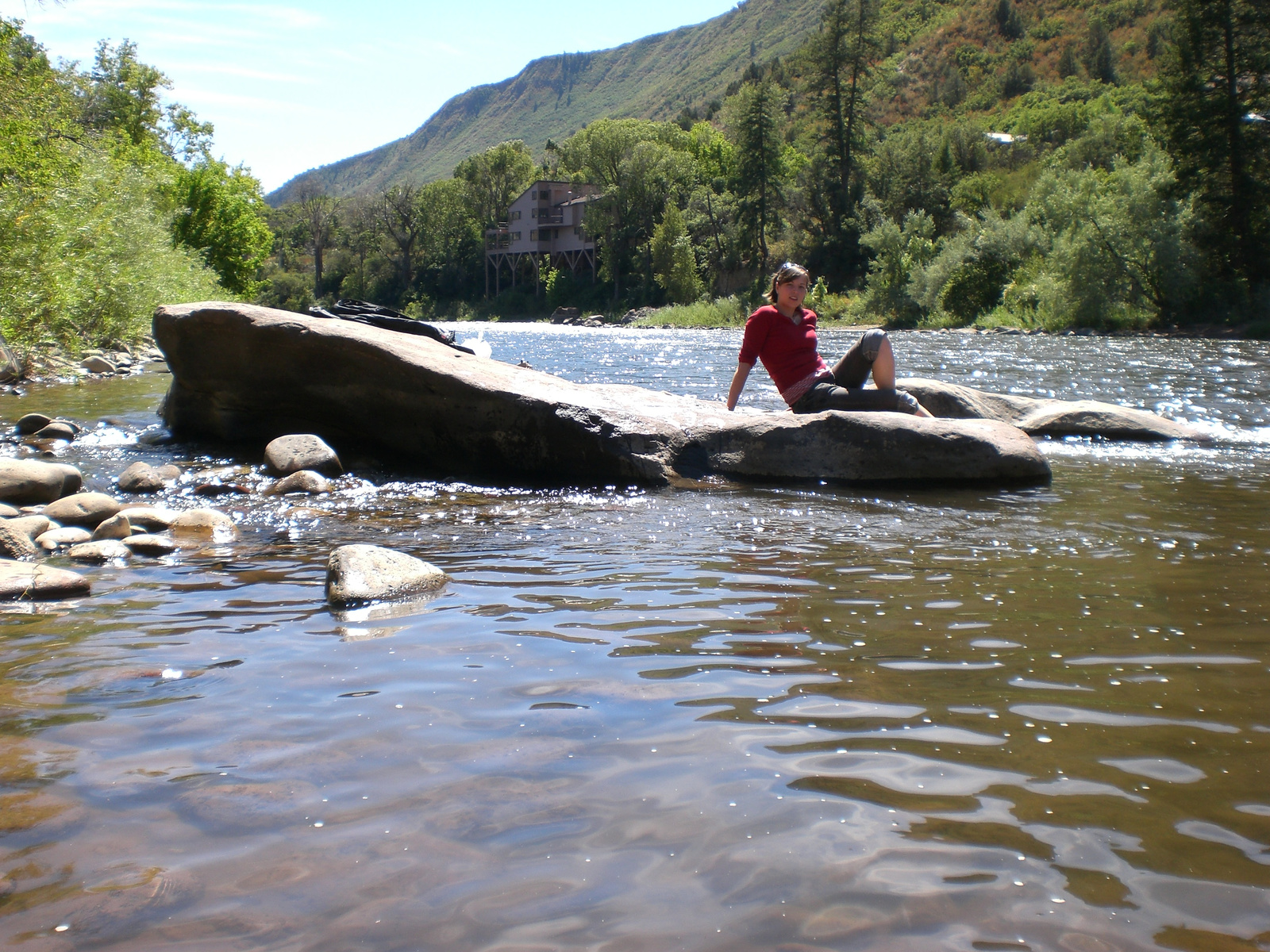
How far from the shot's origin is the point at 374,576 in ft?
14.1

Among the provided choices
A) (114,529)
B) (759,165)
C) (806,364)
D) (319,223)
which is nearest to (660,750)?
(114,529)

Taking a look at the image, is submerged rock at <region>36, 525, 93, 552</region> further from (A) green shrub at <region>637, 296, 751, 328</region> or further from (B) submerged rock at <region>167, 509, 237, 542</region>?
(A) green shrub at <region>637, 296, 751, 328</region>

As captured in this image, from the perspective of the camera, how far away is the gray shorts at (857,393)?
795 centimetres

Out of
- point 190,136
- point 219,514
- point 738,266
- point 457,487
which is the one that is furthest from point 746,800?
point 738,266

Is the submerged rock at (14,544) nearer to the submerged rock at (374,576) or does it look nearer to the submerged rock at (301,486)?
the submerged rock at (301,486)

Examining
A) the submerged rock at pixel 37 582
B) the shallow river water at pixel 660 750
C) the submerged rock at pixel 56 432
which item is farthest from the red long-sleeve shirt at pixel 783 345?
the submerged rock at pixel 56 432

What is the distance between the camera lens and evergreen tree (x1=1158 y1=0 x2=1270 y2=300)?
1244 inches

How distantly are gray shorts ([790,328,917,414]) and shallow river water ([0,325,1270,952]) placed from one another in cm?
272

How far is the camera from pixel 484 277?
96375mm

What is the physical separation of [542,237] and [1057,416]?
8290 centimetres

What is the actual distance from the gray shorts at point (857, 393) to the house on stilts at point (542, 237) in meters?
76.2

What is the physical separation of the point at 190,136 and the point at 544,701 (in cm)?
5032

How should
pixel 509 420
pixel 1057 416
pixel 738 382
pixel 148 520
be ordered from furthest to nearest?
pixel 1057 416, pixel 738 382, pixel 509 420, pixel 148 520

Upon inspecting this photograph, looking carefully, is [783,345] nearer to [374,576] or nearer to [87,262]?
[374,576]
